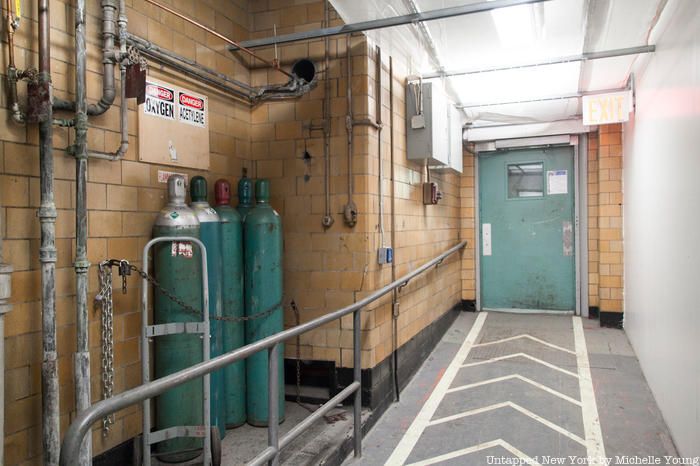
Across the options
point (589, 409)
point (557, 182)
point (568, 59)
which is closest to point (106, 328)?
point (589, 409)

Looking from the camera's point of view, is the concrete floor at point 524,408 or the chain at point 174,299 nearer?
the chain at point 174,299

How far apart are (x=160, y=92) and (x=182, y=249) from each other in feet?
3.19

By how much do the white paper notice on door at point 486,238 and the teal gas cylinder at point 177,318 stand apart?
5.52 m

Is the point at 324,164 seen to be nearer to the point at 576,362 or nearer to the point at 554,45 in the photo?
the point at 554,45

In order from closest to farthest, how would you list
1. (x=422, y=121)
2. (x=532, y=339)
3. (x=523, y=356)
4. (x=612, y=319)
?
(x=422, y=121) → (x=523, y=356) → (x=532, y=339) → (x=612, y=319)

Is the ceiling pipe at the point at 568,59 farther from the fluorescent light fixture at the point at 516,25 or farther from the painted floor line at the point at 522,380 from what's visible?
the painted floor line at the point at 522,380

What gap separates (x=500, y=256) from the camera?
24.6 ft

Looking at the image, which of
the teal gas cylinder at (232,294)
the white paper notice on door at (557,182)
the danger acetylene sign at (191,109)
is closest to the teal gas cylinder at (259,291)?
the teal gas cylinder at (232,294)

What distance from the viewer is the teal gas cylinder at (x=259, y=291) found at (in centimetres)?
331

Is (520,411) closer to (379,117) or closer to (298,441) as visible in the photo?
(298,441)

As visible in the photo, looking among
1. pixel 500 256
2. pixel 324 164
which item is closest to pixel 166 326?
pixel 324 164

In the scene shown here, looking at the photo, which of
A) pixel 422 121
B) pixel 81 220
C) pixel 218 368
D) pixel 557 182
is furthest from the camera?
pixel 557 182

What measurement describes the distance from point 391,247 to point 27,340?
2.53m

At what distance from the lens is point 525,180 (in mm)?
7395
